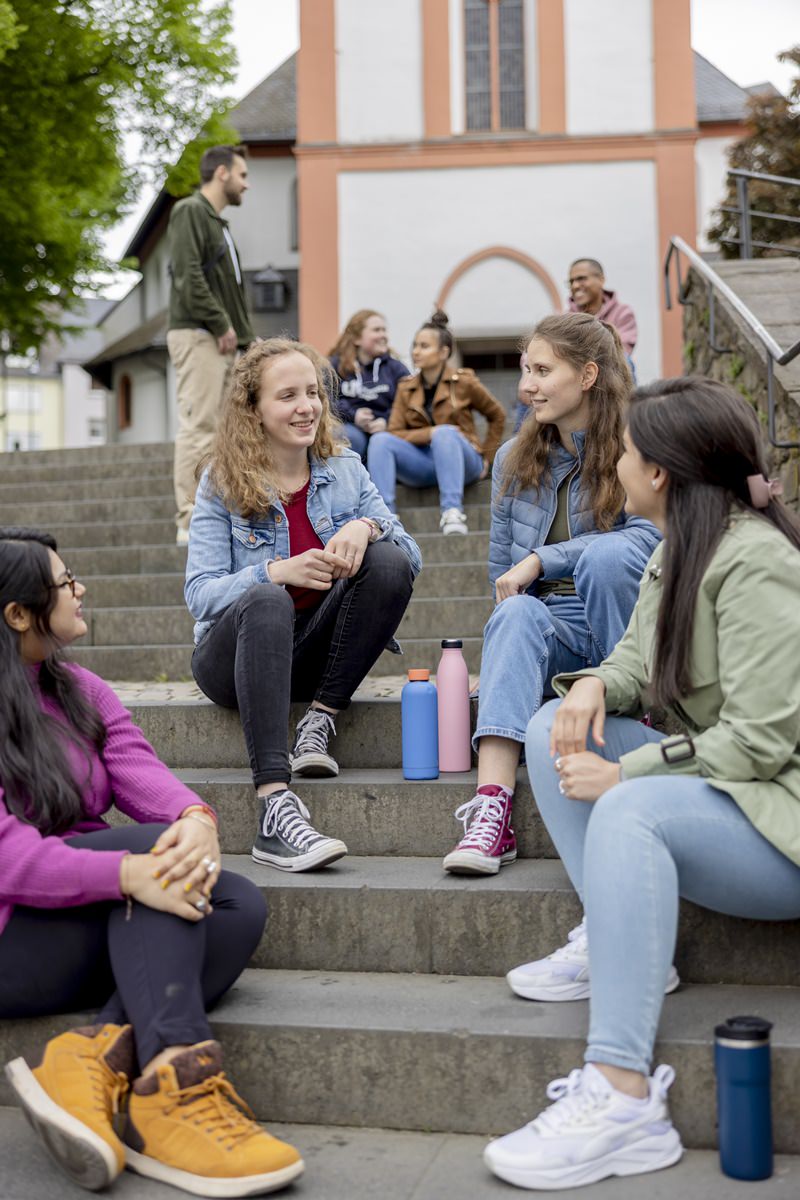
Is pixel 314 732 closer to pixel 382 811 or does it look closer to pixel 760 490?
pixel 382 811

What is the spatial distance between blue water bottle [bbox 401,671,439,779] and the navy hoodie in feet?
12.8

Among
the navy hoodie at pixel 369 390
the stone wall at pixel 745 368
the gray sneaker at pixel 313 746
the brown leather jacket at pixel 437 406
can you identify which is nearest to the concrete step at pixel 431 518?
the brown leather jacket at pixel 437 406

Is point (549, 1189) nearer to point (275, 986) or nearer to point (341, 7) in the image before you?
point (275, 986)

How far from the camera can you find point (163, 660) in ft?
18.4

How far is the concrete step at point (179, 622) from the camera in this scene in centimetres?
567

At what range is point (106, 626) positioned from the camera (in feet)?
19.7

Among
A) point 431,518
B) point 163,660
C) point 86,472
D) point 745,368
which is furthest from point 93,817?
point 86,472

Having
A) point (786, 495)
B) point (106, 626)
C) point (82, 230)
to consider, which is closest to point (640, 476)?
point (786, 495)

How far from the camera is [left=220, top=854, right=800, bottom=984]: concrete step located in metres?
3.02

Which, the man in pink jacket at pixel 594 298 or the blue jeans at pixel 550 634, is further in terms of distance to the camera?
the man in pink jacket at pixel 594 298

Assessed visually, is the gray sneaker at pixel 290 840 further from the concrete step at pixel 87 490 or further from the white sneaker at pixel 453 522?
the concrete step at pixel 87 490

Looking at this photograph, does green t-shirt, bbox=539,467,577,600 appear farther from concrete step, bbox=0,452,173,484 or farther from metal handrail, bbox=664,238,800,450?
concrete step, bbox=0,452,173,484

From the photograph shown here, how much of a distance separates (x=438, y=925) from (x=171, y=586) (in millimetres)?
3565

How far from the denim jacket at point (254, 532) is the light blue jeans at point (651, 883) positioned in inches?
56.1
